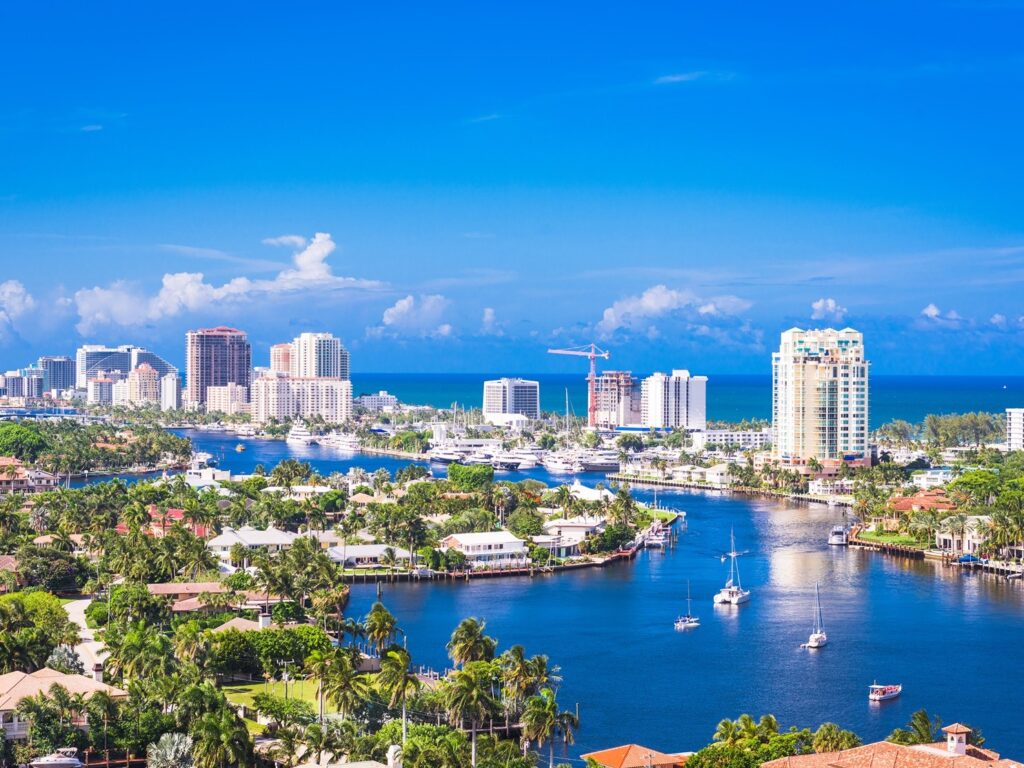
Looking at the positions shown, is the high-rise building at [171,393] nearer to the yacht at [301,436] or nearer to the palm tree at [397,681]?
the yacht at [301,436]

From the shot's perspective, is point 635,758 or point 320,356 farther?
point 320,356

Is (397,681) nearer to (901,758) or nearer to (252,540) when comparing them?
(901,758)

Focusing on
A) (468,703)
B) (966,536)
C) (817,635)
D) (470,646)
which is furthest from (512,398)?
(468,703)

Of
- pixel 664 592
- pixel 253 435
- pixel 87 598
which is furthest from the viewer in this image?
pixel 253 435

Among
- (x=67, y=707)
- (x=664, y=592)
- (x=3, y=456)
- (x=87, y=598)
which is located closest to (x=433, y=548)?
(x=664, y=592)

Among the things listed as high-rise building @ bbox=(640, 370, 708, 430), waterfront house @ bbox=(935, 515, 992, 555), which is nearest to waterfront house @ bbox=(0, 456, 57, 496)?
waterfront house @ bbox=(935, 515, 992, 555)

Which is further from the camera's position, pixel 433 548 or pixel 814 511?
pixel 814 511

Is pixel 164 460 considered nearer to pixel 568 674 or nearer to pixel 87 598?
pixel 87 598
